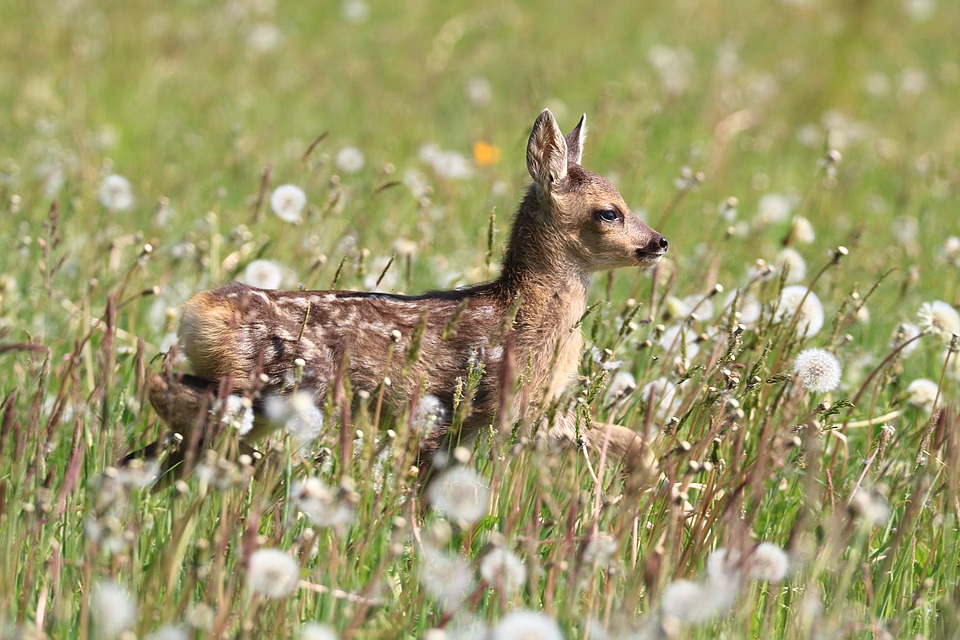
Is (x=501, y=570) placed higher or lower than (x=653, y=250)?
lower

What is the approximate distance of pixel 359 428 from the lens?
14.0 feet

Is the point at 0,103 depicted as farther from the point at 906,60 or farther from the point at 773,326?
the point at 906,60

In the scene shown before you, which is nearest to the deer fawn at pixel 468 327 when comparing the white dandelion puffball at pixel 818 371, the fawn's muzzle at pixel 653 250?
the fawn's muzzle at pixel 653 250

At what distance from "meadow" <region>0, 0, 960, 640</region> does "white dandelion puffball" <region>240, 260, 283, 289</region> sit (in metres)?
0.02

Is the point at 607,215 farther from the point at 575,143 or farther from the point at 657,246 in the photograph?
the point at 575,143

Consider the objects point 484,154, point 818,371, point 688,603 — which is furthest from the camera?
A: point 484,154

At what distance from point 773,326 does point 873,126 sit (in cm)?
877

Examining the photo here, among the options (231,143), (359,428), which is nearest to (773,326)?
(359,428)

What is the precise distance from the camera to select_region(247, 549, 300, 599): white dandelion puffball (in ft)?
9.67

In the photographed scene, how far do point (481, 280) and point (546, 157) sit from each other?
51.4 inches

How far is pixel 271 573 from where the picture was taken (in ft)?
9.70

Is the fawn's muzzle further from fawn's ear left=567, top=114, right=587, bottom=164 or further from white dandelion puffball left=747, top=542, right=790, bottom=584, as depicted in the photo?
white dandelion puffball left=747, top=542, right=790, bottom=584

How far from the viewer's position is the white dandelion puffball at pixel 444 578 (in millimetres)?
3121

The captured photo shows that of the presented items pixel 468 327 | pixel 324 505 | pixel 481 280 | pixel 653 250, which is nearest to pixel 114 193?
pixel 481 280
